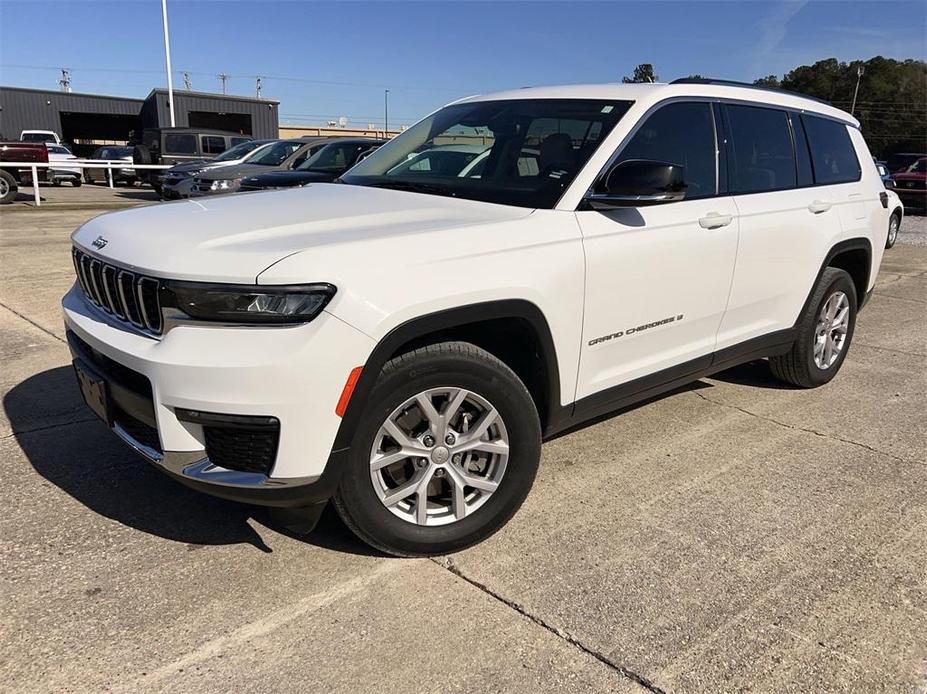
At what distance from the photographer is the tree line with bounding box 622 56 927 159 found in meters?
58.3

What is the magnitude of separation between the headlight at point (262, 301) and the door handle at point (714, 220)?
82.7 inches

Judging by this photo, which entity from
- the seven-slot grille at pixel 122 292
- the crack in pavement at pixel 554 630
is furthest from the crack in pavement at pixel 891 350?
the seven-slot grille at pixel 122 292

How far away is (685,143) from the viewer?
377 cm

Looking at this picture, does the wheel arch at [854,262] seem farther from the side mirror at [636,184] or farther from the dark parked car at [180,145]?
the dark parked car at [180,145]

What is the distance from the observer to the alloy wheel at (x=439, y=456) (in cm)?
273

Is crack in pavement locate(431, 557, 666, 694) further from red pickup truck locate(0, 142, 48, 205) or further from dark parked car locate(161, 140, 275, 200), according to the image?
red pickup truck locate(0, 142, 48, 205)

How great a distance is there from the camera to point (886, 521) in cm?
331

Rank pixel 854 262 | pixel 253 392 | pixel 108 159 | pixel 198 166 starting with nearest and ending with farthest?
pixel 253 392 → pixel 854 262 → pixel 198 166 → pixel 108 159

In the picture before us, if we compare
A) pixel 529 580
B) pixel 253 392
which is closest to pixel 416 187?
pixel 253 392

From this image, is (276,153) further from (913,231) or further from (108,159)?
(108,159)

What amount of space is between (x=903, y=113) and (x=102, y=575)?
2803 inches

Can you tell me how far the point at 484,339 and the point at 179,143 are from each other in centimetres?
1984

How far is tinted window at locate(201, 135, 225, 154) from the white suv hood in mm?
18729

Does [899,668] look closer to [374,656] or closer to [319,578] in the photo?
[374,656]
